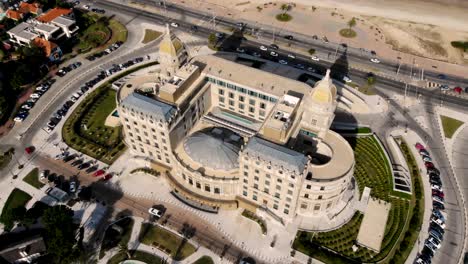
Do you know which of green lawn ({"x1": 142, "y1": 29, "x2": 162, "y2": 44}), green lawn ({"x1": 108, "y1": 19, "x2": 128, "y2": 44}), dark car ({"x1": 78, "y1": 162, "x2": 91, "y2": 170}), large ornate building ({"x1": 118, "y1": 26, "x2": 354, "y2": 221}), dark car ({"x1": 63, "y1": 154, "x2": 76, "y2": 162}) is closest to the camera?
large ornate building ({"x1": 118, "y1": 26, "x2": 354, "y2": 221})

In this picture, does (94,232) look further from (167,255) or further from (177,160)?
(177,160)

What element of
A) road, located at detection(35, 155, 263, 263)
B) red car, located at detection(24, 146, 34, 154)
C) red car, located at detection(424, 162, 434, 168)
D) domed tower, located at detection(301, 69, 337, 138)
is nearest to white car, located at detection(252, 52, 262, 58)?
domed tower, located at detection(301, 69, 337, 138)

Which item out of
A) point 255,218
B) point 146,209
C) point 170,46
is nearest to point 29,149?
point 146,209

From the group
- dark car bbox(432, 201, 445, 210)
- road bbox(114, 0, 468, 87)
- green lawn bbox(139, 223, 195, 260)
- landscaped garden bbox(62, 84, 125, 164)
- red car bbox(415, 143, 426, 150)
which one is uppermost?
road bbox(114, 0, 468, 87)

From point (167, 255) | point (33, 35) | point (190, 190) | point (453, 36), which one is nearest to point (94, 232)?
point (167, 255)

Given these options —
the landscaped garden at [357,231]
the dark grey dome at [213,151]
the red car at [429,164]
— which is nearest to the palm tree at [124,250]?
the dark grey dome at [213,151]

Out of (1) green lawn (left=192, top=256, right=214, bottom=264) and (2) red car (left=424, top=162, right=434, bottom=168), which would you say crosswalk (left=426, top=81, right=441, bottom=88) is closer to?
(2) red car (left=424, top=162, right=434, bottom=168)

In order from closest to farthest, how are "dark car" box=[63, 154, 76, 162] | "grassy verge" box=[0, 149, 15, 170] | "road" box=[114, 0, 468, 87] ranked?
"grassy verge" box=[0, 149, 15, 170], "dark car" box=[63, 154, 76, 162], "road" box=[114, 0, 468, 87]
